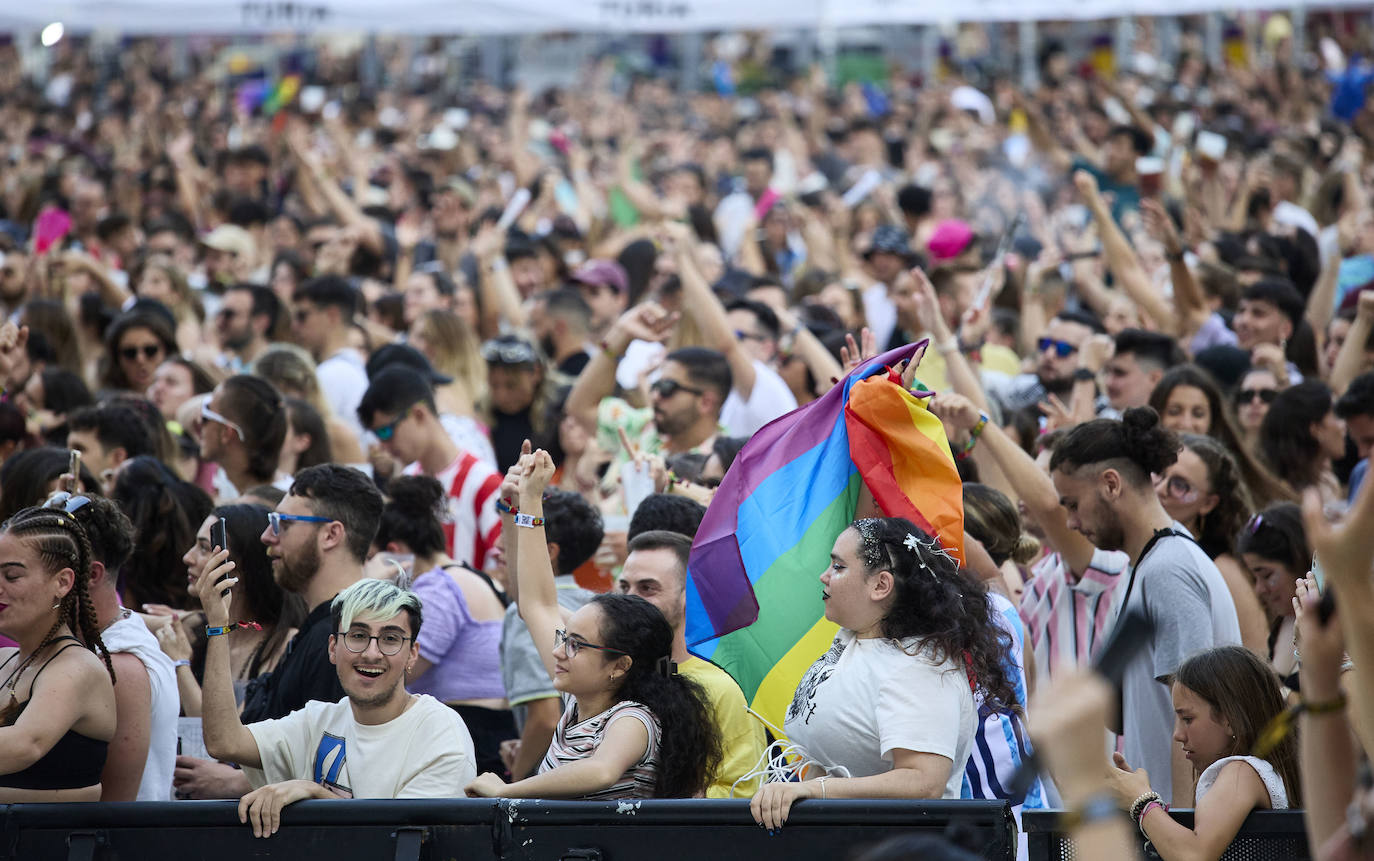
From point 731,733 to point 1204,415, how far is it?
9.66 ft

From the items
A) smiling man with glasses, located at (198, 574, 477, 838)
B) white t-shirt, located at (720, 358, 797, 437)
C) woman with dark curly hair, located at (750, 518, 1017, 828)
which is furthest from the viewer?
white t-shirt, located at (720, 358, 797, 437)

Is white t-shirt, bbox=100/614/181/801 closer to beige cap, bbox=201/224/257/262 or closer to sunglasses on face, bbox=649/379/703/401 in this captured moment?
sunglasses on face, bbox=649/379/703/401

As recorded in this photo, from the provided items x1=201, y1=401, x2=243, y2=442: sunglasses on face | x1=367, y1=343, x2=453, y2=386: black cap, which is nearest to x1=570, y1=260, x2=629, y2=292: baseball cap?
x1=367, y1=343, x2=453, y2=386: black cap

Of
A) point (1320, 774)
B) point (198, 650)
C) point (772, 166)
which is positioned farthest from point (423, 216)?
point (1320, 774)

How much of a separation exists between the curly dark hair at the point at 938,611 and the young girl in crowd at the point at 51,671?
79.4 inches

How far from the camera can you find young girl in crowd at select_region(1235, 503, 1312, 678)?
15.7ft

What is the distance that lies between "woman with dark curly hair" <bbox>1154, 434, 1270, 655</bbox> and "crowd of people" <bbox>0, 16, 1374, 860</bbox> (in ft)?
0.05

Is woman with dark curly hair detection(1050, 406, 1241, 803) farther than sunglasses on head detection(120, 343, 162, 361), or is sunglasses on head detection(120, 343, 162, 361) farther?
sunglasses on head detection(120, 343, 162, 361)

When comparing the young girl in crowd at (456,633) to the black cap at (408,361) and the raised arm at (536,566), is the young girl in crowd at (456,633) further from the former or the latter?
the black cap at (408,361)

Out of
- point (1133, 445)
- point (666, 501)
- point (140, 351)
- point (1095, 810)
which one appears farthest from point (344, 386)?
point (1095, 810)

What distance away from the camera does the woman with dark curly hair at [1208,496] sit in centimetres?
525

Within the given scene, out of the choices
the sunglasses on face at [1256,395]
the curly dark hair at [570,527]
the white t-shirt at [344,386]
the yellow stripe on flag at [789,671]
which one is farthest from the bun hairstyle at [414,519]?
the sunglasses on face at [1256,395]

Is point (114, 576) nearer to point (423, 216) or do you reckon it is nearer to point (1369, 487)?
point (1369, 487)

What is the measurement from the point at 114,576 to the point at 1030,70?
64.3 ft
